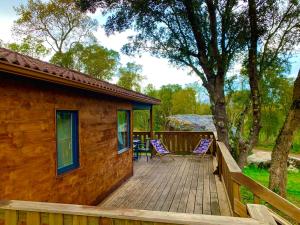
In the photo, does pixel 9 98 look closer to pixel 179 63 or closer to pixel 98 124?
pixel 98 124

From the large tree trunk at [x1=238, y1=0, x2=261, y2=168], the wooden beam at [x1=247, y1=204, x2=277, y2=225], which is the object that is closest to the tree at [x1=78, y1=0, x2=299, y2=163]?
the large tree trunk at [x1=238, y1=0, x2=261, y2=168]

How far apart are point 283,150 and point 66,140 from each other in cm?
623

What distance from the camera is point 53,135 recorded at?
414cm

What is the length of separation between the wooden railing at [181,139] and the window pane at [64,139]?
24.6ft

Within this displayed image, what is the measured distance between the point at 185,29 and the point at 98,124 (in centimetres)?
547

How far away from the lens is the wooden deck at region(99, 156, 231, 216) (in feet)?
17.7

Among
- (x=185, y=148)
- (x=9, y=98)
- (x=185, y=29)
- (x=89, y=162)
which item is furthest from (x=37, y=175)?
(x=185, y=148)

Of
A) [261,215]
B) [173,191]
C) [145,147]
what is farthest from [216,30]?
[261,215]

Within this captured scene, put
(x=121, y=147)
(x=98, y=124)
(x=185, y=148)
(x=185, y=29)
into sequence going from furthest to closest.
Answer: (x=185, y=148)
(x=185, y=29)
(x=121, y=147)
(x=98, y=124)

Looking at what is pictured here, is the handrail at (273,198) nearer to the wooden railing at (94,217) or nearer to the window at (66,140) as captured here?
the wooden railing at (94,217)

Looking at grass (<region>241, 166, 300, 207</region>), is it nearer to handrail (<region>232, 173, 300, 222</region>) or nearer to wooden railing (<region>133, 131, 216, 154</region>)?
wooden railing (<region>133, 131, 216, 154</region>)

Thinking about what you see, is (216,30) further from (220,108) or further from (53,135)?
(53,135)

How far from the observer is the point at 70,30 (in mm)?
25250

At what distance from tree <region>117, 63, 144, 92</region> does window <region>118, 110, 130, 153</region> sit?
22890 mm
